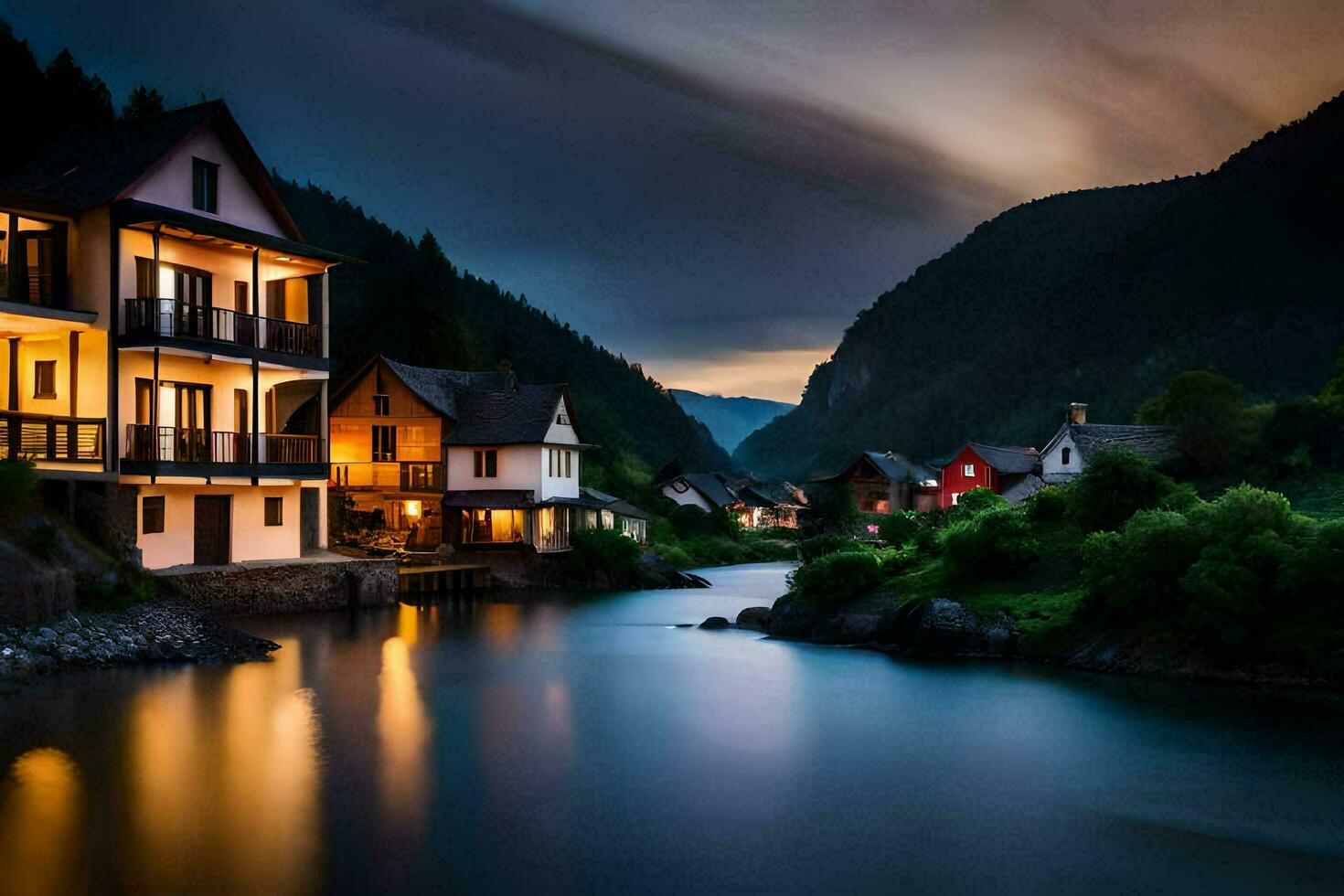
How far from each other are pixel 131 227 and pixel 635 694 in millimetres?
19474

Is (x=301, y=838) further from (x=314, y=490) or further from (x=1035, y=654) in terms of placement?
(x=314, y=490)

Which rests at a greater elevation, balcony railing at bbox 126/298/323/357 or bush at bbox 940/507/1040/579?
balcony railing at bbox 126/298/323/357

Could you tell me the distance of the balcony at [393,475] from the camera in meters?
50.8

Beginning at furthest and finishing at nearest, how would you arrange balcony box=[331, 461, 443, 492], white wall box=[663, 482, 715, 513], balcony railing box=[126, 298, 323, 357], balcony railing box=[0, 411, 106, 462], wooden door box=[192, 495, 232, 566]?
white wall box=[663, 482, 715, 513]
balcony box=[331, 461, 443, 492]
wooden door box=[192, 495, 232, 566]
balcony railing box=[126, 298, 323, 357]
balcony railing box=[0, 411, 106, 462]

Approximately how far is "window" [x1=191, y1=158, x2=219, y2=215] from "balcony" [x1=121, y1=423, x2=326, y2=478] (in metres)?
7.13

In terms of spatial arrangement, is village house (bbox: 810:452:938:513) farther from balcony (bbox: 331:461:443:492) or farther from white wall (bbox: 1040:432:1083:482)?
balcony (bbox: 331:461:443:492)

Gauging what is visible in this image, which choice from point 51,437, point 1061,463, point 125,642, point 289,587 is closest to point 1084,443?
point 1061,463

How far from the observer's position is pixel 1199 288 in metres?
120

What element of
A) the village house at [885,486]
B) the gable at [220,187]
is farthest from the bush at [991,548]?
the village house at [885,486]

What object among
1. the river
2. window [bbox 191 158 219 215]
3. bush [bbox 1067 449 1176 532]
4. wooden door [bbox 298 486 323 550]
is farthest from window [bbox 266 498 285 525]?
bush [bbox 1067 449 1176 532]

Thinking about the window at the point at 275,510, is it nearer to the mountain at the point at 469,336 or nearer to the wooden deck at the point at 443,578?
the wooden deck at the point at 443,578

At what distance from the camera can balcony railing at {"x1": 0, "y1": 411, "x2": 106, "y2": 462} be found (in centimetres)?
2784

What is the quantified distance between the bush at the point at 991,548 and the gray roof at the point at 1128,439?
20.6m

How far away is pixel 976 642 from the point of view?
2705 centimetres
